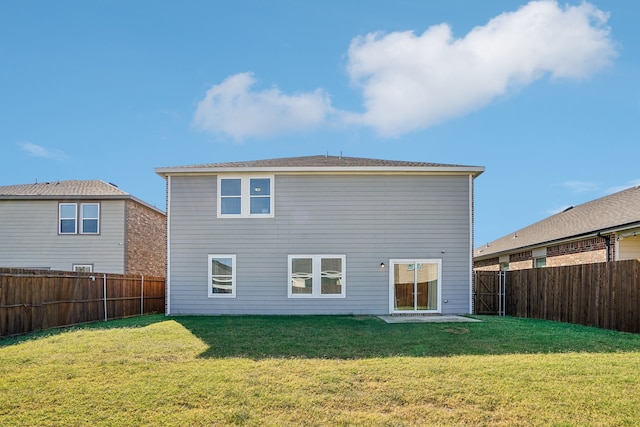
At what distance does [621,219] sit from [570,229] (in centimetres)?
324

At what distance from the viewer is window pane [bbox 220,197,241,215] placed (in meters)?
14.8

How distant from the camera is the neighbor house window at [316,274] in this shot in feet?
47.7

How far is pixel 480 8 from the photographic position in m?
12.4

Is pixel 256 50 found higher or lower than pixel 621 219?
higher

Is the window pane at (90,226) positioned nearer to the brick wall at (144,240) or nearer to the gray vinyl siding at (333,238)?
the brick wall at (144,240)

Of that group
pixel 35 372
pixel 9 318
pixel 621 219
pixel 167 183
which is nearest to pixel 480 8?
pixel 621 219

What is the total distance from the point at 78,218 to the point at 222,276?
28.4ft

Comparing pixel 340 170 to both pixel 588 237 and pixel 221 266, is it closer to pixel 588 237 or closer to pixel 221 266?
pixel 221 266

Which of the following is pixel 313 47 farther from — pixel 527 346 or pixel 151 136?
pixel 527 346

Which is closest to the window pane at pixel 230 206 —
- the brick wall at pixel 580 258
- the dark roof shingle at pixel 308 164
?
the dark roof shingle at pixel 308 164

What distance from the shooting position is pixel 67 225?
63.4ft

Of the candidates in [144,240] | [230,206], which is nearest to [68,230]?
[144,240]

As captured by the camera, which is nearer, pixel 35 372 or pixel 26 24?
pixel 35 372

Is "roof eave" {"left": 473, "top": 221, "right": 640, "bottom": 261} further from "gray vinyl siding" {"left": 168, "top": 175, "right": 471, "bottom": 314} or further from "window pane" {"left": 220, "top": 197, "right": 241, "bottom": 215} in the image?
"window pane" {"left": 220, "top": 197, "right": 241, "bottom": 215}
